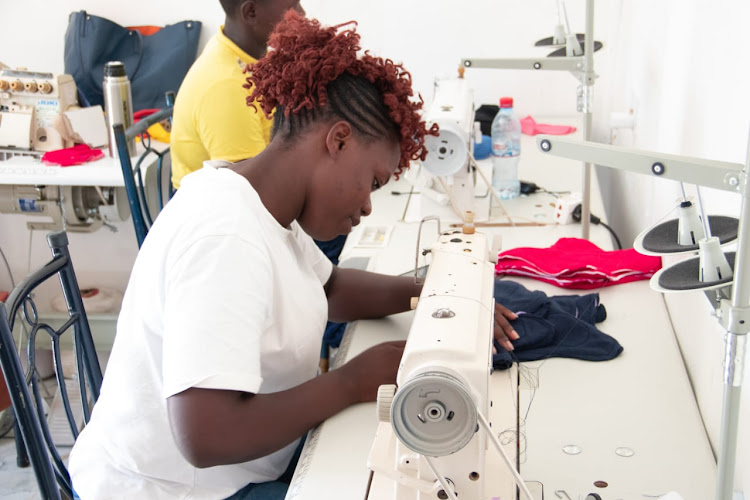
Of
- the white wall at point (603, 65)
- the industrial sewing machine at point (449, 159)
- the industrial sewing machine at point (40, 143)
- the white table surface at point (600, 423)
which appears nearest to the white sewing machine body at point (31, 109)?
the industrial sewing machine at point (40, 143)

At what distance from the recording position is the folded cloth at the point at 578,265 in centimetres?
157

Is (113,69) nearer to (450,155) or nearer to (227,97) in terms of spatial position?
(227,97)

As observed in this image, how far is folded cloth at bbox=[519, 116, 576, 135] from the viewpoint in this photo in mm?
2850

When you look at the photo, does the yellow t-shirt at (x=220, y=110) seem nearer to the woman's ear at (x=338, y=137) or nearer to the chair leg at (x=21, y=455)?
the woman's ear at (x=338, y=137)

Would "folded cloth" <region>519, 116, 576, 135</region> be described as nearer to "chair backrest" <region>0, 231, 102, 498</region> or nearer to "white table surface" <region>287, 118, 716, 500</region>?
"white table surface" <region>287, 118, 716, 500</region>

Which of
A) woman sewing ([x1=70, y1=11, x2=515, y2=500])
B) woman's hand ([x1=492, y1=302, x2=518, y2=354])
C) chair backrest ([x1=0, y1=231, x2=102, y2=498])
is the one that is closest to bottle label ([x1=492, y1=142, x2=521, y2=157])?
woman's hand ([x1=492, y1=302, x2=518, y2=354])

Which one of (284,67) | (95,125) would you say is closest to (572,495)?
(284,67)

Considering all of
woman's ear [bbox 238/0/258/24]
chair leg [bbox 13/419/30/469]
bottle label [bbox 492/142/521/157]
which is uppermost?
woman's ear [bbox 238/0/258/24]

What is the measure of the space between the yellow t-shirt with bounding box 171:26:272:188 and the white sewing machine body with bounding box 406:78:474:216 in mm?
434

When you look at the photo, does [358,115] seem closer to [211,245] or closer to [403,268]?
[211,245]

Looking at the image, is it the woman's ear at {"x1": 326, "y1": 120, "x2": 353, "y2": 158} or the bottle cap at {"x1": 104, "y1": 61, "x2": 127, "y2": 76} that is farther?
the bottle cap at {"x1": 104, "y1": 61, "x2": 127, "y2": 76}

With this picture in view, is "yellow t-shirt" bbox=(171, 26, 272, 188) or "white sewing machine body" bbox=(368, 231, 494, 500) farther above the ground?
"yellow t-shirt" bbox=(171, 26, 272, 188)

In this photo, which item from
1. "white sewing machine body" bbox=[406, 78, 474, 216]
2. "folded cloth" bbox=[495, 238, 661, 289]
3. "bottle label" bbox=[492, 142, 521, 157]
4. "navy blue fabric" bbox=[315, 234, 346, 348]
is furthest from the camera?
"bottle label" bbox=[492, 142, 521, 157]

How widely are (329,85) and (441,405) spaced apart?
20.5 inches
